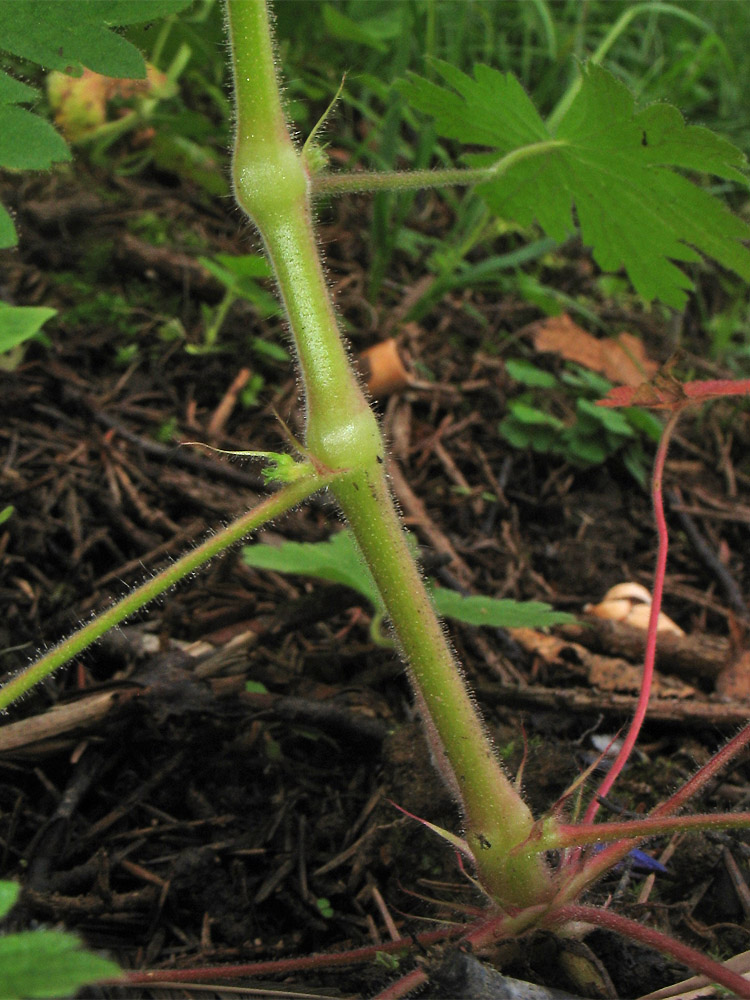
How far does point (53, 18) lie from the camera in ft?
3.89

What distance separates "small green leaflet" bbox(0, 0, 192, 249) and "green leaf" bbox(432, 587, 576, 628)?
3.26 feet

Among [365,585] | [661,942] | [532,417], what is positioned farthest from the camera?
[532,417]

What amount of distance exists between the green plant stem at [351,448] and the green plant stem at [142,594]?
10 cm

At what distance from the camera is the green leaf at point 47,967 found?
22.5 inches

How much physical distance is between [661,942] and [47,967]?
709 mm

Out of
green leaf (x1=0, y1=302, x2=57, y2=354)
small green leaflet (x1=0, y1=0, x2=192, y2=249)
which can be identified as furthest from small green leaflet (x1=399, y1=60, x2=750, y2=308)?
green leaf (x1=0, y1=302, x2=57, y2=354)

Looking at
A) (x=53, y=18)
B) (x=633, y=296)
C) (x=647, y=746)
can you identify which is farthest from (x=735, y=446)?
(x=53, y=18)

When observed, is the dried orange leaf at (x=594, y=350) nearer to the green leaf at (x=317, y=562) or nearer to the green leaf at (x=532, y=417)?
the green leaf at (x=532, y=417)

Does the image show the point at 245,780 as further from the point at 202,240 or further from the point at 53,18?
the point at 202,240

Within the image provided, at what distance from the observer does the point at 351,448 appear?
1.11 metres

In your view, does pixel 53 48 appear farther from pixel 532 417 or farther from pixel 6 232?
pixel 532 417

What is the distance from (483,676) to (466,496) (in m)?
0.71

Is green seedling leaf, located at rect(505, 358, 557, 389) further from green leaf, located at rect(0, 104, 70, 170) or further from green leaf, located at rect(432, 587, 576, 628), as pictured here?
green leaf, located at rect(0, 104, 70, 170)

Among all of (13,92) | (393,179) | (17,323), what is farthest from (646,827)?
(17,323)
